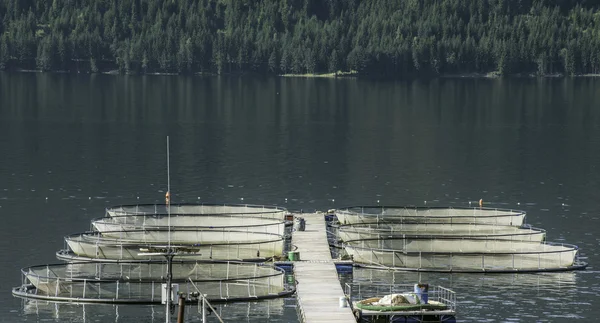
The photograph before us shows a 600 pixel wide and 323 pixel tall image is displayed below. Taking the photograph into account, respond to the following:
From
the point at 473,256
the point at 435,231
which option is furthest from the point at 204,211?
the point at 473,256

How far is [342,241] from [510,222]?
13.8 meters

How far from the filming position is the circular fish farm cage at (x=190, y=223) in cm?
9269

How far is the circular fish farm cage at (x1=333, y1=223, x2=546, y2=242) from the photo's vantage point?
90.6m

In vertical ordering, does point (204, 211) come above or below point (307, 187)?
above

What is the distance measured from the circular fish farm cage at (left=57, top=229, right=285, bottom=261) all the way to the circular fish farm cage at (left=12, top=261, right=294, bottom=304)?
4833mm

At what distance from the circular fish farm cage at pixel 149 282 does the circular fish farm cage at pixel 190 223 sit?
13.1 m

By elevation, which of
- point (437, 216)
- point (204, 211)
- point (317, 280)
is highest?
point (204, 211)

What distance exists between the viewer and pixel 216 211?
102 m

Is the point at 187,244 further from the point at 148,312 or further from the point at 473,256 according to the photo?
the point at 473,256

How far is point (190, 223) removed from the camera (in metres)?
97.9

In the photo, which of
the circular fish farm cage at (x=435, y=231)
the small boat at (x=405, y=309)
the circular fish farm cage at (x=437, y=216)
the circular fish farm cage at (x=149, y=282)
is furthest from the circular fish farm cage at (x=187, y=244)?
the small boat at (x=405, y=309)

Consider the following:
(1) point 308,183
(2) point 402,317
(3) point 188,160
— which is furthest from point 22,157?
(2) point 402,317

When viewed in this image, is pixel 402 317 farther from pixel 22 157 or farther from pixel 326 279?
pixel 22 157

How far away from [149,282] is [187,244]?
43.4 ft
